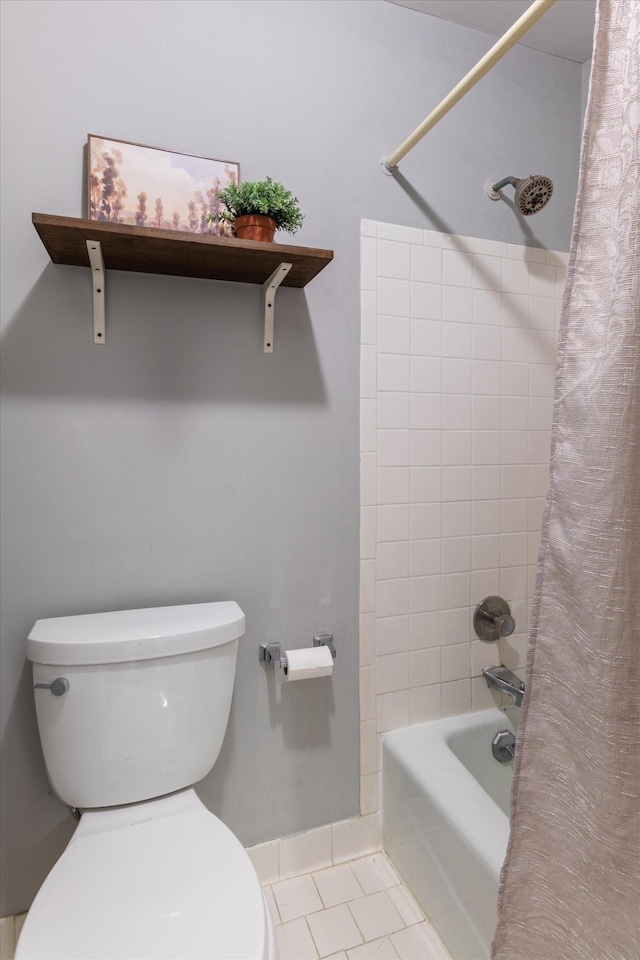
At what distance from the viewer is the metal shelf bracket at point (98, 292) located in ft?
3.84

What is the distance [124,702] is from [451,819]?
2.49ft

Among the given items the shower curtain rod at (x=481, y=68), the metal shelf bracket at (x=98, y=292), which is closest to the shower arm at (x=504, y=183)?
the shower curtain rod at (x=481, y=68)

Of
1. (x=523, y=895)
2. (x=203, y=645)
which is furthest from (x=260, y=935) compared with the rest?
(x=203, y=645)

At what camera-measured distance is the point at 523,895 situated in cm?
79

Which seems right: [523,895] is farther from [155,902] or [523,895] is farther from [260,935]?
[155,902]

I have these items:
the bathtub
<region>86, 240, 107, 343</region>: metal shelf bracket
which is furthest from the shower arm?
the bathtub

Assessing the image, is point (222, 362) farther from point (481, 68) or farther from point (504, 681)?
point (504, 681)

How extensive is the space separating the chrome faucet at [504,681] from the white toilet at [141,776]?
0.80 m

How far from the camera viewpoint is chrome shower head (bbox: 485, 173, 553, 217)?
1509mm

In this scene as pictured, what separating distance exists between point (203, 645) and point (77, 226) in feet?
2.89

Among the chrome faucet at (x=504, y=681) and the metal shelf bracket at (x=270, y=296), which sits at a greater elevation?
the metal shelf bracket at (x=270, y=296)

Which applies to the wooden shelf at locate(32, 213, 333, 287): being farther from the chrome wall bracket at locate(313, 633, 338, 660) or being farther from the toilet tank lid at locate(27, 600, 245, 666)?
the chrome wall bracket at locate(313, 633, 338, 660)

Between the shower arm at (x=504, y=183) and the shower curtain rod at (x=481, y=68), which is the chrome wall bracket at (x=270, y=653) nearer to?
the shower curtain rod at (x=481, y=68)

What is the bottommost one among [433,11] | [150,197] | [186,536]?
[186,536]
